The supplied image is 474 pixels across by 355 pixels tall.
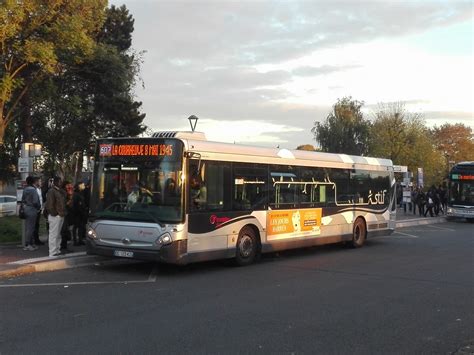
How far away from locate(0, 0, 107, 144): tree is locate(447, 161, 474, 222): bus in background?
21.7 metres

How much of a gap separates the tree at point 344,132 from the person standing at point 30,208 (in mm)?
48638

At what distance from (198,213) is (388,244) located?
9070 mm

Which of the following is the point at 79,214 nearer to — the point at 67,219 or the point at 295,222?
the point at 67,219

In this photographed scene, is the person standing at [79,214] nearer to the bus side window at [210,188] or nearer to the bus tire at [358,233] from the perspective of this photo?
the bus side window at [210,188]

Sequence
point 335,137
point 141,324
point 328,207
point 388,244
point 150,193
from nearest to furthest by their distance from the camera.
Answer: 1. point 141,324
2. point 150,193
3. point 328,207
4. point 388,244
5. point 335,137

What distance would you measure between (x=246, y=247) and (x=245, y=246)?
0.15 ft

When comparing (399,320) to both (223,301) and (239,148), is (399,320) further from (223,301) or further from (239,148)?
(239,148)

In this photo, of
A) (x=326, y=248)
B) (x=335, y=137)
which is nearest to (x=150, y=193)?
(x=326, y=248)

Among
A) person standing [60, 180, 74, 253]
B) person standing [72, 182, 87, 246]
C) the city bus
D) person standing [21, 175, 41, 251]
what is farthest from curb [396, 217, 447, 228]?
person standing [21, 175, 41, 251]

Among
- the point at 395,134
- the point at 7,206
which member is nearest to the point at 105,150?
the point at 7,206

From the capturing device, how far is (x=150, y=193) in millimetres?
10508

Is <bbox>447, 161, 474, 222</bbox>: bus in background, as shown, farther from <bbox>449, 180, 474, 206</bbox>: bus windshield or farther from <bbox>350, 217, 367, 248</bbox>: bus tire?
<bbox>350, 217, 367, 248</bbox>: bus tire

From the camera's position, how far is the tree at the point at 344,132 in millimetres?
59531

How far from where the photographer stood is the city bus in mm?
10383
